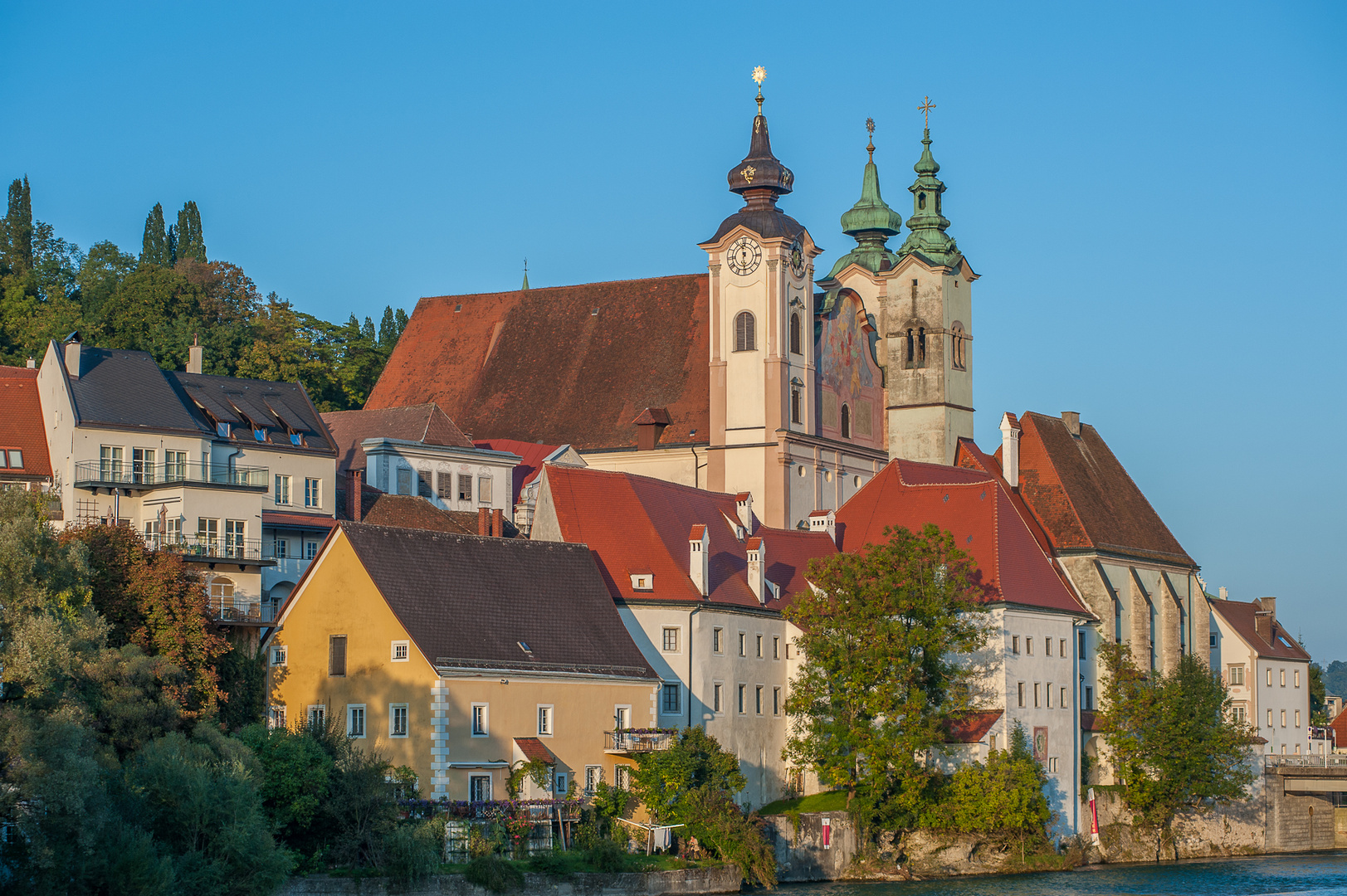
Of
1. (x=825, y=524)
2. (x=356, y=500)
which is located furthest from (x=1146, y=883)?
(x=356, y=500)

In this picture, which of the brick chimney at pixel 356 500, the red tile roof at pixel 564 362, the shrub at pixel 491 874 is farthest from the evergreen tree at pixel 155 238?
the shrub at pixel 491 874

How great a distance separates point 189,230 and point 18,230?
10713 mm

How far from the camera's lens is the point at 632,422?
295 feet

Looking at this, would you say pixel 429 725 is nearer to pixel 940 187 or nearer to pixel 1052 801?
pixel 1052 801

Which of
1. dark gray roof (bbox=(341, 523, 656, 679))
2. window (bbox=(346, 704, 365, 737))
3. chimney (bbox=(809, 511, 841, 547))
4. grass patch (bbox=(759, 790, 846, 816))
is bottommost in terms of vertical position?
grass patch (bbox=(759, 790, 846, 816))

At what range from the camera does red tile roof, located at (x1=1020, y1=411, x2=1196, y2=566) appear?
277 feet

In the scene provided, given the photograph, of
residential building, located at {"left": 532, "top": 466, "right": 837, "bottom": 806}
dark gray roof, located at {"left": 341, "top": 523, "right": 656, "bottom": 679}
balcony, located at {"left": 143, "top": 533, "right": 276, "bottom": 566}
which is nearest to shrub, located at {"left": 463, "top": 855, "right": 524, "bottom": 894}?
dark gray roof, located at {"left": 341, "top": 523, "right": 656, "bottom": 679}

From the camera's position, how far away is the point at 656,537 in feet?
216

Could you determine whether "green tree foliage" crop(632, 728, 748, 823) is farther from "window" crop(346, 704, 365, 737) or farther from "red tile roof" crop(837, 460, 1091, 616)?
"red tile roof" crop(837, 460, 1091, 616)

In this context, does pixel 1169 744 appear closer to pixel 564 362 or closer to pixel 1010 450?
pixel 1010 450

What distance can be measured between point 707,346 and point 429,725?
132ft

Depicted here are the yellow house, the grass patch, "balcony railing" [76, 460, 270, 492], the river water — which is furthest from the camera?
the grass patch

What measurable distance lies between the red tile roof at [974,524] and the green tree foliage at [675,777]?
47.5 ft

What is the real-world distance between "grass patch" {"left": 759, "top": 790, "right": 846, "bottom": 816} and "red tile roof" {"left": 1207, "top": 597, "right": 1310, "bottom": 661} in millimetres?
41952
